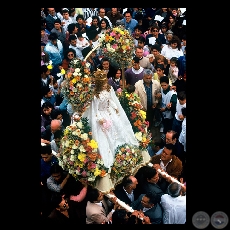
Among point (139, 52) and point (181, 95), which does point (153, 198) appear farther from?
point (139, 52)

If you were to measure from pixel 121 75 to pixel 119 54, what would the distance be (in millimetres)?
674

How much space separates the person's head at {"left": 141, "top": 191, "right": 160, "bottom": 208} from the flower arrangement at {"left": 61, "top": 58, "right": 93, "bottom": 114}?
71.2 inches

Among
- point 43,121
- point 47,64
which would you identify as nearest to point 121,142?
point 43,121

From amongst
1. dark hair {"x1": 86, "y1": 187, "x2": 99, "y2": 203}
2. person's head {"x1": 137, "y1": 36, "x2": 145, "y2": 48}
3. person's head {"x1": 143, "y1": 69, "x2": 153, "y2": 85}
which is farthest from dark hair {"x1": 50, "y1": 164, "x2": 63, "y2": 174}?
person's head {"x1": 137, "y1": 36, "x2": 145, "y2": 48}

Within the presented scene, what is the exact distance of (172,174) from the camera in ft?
26.8

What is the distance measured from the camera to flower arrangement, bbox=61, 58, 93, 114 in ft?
26.5

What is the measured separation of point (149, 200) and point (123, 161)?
1078 mm

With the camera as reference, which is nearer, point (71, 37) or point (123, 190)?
point (123, 190)

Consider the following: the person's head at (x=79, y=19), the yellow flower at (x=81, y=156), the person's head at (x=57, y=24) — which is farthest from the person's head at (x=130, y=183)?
the person's head at (x=79, y=19)

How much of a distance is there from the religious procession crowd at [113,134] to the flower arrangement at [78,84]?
0.02 m

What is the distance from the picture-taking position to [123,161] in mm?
8344

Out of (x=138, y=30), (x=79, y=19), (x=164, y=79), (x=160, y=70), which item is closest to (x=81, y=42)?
(x=79, y=19)

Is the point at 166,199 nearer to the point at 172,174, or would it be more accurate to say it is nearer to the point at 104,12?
the point at 172,174

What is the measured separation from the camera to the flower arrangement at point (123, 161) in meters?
8.34
